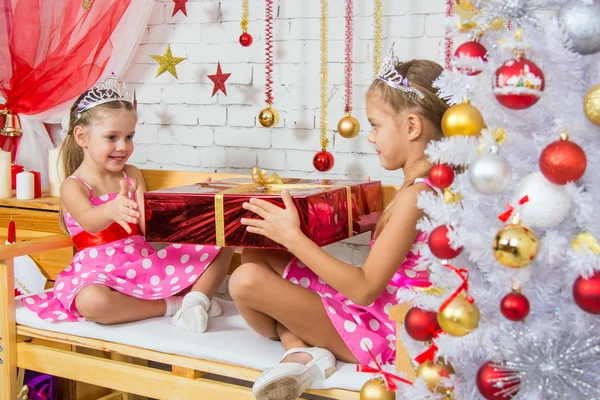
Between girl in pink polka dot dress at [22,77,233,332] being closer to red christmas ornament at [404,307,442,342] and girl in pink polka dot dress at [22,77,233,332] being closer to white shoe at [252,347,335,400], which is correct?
white shoe at [252,347,335,400]

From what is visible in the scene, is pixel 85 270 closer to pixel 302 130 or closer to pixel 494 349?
pixel 302 130

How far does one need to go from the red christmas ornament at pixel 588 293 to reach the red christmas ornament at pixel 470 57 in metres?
0.34

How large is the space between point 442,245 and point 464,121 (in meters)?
0.18

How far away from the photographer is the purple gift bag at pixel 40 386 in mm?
2137

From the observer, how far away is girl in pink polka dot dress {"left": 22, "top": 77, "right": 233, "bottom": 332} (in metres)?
1.79

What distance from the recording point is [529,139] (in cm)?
100

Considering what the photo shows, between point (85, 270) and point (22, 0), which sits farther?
point (22, 0)

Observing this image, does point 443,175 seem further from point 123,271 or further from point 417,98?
point 123,271

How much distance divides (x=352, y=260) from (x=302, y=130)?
0.44 m

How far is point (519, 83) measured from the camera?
36.0 inches

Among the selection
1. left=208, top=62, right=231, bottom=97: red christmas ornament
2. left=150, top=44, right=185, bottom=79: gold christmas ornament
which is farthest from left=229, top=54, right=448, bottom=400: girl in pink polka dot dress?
left=150, top=44, right=185, bottom=79: gold christmas ornament

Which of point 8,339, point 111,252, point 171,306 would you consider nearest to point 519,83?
point 171,306

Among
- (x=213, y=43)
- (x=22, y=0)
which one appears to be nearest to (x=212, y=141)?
(x=213, y=43)

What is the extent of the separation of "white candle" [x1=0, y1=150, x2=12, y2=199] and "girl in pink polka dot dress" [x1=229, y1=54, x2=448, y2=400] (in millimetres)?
1201
